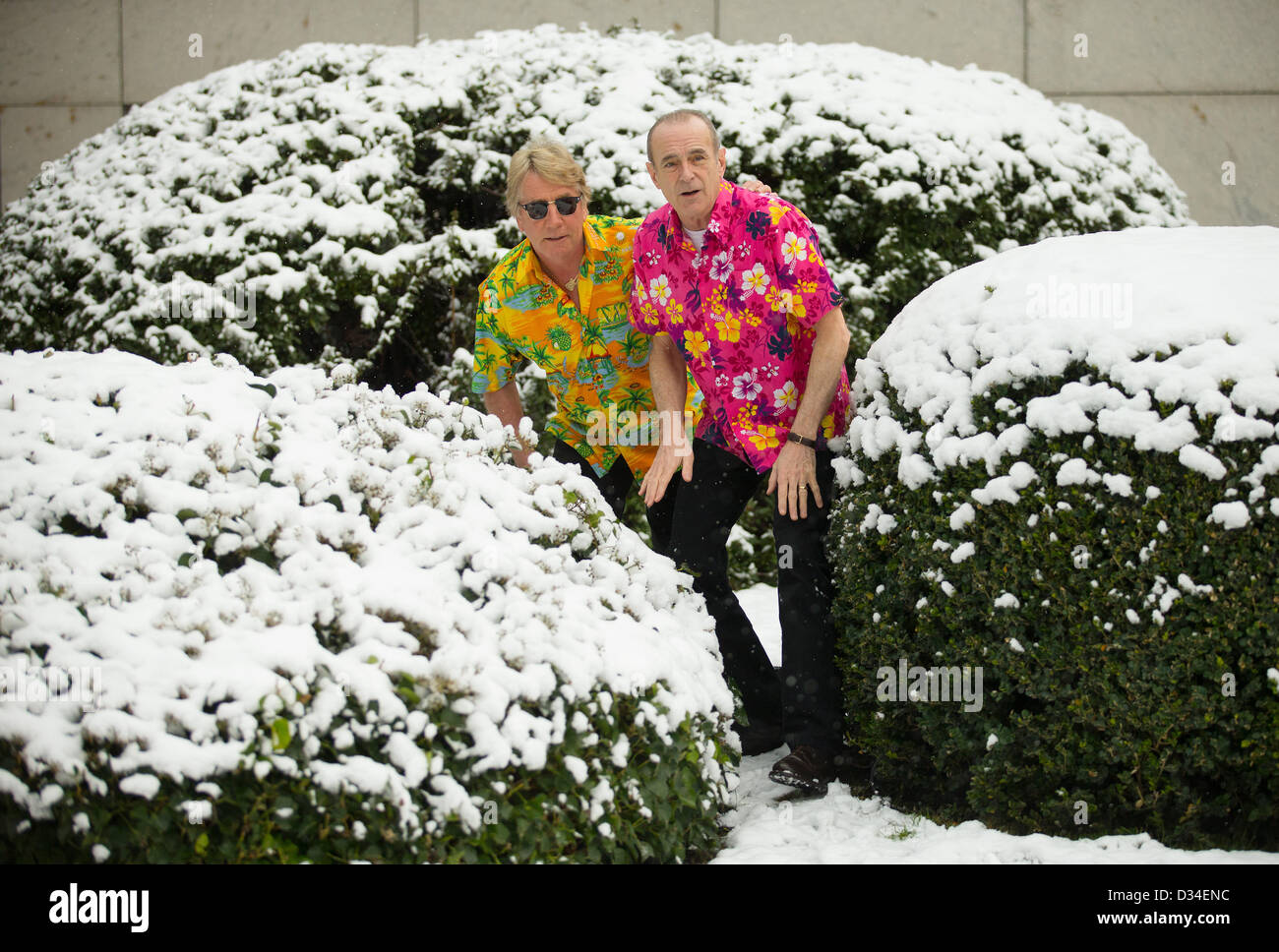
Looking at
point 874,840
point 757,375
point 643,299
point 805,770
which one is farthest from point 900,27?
point 874,840

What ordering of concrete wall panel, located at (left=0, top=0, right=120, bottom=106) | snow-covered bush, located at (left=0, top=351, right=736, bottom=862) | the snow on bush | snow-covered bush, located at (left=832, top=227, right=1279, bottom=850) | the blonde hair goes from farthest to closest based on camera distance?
concrete wall panel, located at (left=0, top=0, right=120, bottom=106) → the snow on bush → the blonde hair → snow-covered bush, located at (left=832, top=227, right=1279, bottom=850) → snow-covered bush, located at (left=0, top=351, right=736, bottom=862)

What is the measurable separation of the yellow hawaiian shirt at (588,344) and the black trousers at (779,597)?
0.92 ft

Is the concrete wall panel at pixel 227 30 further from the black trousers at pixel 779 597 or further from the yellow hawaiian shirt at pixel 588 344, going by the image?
the black trousers at pixel 779 597

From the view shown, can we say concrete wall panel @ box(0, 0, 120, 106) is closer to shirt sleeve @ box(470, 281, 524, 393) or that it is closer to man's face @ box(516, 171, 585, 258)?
shirt sleeve @ box(470, 281, 524, 393)

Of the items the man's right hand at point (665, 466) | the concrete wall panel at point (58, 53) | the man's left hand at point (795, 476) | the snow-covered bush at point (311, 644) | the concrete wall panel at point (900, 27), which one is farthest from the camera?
the concrete wall panel at point (58, 53)

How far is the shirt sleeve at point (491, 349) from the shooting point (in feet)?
12.7

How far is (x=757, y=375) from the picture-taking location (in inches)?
135

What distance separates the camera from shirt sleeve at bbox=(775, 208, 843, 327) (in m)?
3.31

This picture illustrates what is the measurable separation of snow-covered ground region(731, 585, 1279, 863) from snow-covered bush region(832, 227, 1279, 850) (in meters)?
0.07

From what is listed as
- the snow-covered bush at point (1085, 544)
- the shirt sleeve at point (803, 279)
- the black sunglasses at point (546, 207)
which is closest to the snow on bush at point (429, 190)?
the black sunglasses at point (546, 207)

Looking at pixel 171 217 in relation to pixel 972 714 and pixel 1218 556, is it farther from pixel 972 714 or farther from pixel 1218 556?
pixel 1218 556

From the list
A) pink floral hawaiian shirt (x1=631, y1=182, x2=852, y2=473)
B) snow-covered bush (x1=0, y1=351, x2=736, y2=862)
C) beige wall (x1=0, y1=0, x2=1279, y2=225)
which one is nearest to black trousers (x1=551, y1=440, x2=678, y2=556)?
pink floral hawaiian shirt (x1=631, y1=182, x2=852, y2=473)
